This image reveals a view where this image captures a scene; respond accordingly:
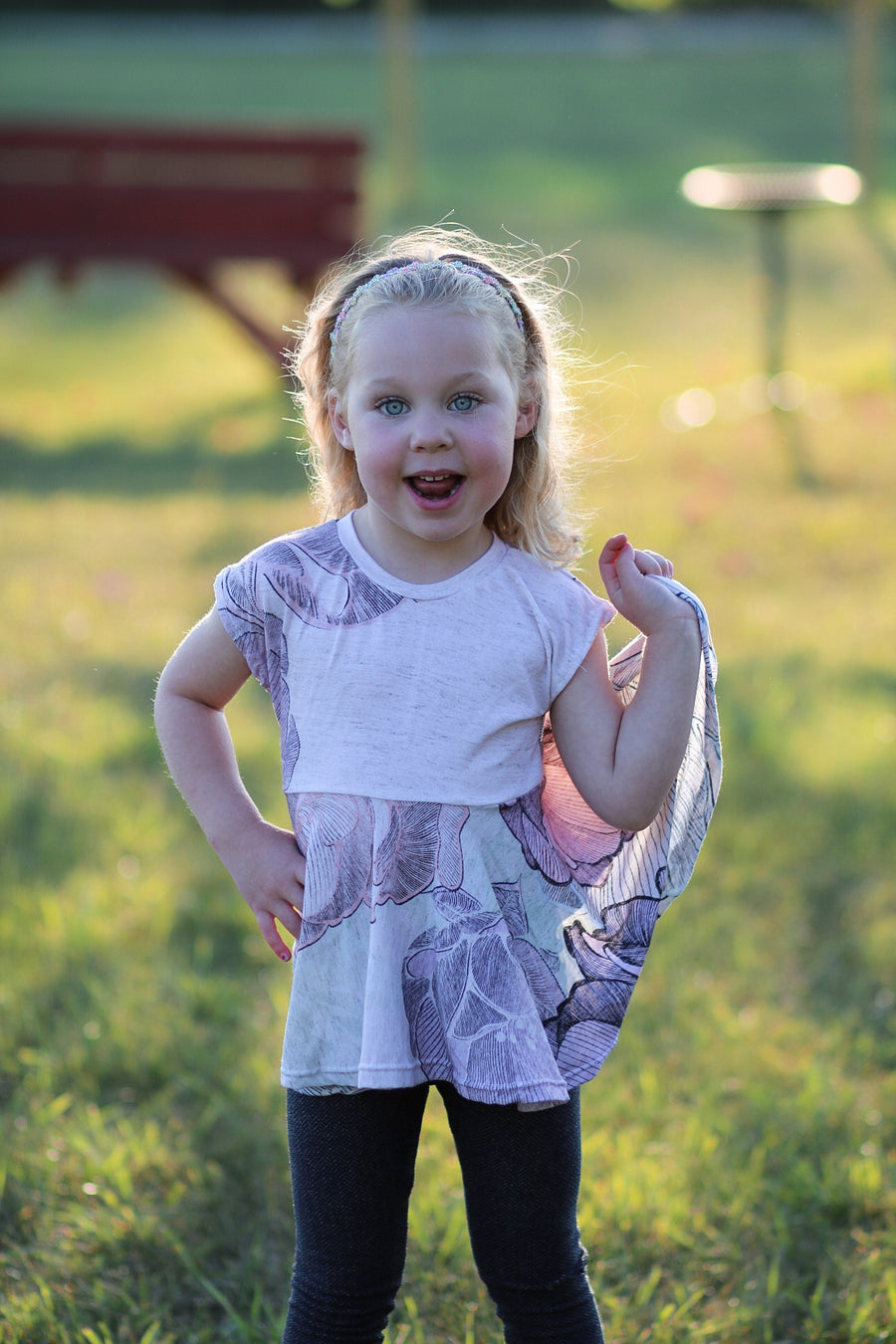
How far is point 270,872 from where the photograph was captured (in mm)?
1973

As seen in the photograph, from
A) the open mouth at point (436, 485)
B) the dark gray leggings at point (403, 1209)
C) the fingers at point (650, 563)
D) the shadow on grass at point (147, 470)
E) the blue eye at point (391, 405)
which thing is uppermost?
the shadow on grass at point (147, 470)

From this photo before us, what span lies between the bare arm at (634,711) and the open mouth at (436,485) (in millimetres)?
200

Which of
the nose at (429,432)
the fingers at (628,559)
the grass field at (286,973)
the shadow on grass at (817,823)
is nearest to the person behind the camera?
the nose at (429,432)

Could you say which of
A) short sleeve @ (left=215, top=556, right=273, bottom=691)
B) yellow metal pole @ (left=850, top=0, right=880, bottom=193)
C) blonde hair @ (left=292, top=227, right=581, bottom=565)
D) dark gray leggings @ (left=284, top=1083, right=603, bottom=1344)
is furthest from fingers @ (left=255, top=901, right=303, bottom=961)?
yellow metal pole @ (left=850, top=0, right=880, bottom=193)

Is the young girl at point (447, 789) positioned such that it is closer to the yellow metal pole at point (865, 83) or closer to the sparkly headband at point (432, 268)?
the sparkly headband at point (432, 268)

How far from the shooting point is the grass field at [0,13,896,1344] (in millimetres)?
2572

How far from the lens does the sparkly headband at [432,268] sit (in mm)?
1910

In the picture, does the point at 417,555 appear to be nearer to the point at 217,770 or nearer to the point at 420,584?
the point at 420,584

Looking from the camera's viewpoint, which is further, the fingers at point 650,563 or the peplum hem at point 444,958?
the fingers at point 650,563

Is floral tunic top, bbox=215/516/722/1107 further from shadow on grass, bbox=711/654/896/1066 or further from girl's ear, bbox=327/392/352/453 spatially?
shadow on grass, bbox=711/654/896/1066

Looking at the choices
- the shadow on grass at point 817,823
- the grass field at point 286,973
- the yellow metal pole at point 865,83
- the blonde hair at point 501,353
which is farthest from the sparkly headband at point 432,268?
the yellow metal pole at point 865,83

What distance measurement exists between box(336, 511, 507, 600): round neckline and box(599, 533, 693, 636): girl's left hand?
15cm

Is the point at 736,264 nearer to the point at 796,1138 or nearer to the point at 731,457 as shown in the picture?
the point at 731,457

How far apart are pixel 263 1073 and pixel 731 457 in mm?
5476
